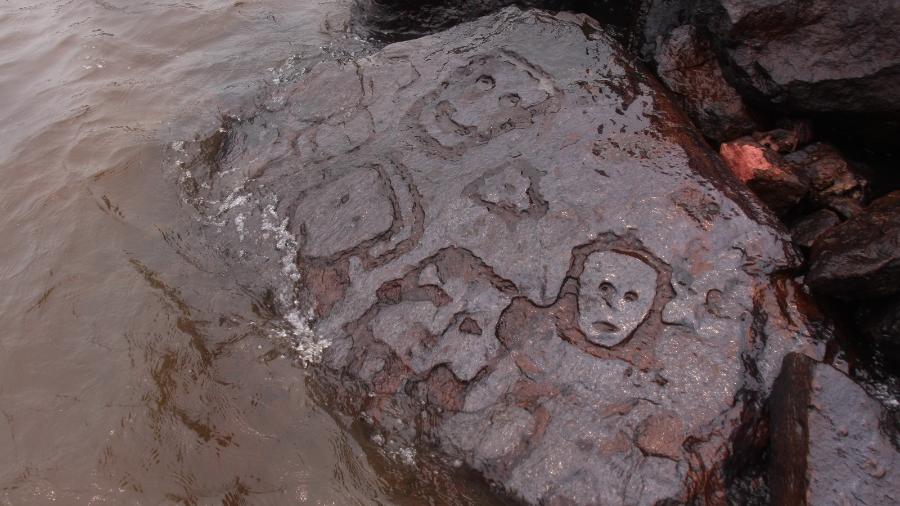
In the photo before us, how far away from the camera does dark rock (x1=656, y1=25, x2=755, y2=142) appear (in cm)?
314

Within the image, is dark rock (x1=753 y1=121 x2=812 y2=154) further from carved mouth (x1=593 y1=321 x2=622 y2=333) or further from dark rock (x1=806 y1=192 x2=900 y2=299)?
carved mouth (x1=593 y1=321 x2=622 y2=333)

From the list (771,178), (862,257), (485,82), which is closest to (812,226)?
(771,178)

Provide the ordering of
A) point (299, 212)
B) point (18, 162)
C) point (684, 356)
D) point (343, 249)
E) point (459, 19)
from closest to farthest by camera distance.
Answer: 1. point (684, 356)
2. point (343, 249)
3. point (299, 212)
4. point (18, 162)
5. point (459, 19)

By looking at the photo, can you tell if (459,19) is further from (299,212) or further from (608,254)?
(608,254)

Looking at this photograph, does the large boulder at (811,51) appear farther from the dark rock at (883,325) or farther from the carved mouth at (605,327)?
the carved mouth at (605,327)

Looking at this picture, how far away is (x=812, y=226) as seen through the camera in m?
2.73

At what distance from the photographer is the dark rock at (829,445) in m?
1.75

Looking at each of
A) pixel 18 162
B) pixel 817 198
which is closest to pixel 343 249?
pixel 817 198

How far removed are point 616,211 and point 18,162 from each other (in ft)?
13.1

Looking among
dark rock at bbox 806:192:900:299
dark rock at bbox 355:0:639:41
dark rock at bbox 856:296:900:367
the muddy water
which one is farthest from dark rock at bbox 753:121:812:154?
the muddy water

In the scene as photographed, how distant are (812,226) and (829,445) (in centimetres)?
127

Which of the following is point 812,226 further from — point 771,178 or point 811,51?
point 811,51

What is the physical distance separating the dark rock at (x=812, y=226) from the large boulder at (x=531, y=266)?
30 cm

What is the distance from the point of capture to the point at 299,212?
10.2 ft
